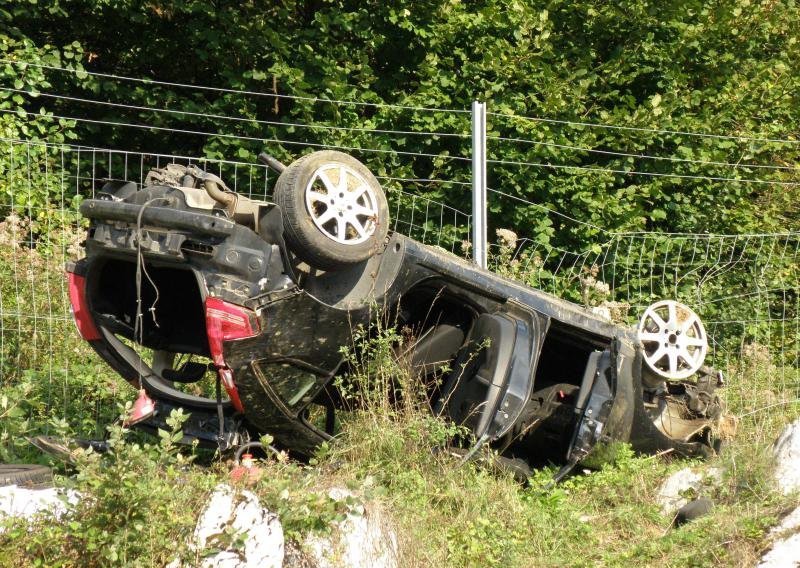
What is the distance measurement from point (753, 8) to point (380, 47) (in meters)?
4.28

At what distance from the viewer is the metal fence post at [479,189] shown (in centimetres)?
884

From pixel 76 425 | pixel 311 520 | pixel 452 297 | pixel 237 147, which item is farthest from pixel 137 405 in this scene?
pixel 237 147

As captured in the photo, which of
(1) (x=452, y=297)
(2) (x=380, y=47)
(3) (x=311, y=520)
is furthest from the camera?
(2) (x=380, y=47)

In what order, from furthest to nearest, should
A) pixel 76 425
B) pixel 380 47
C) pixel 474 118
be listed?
pixel 380 47, pixel 474 118, pixel 76 425

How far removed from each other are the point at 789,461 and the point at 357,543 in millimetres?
2375

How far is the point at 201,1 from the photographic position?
40.7 ft

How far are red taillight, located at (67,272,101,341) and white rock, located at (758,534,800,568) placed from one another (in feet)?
11.3

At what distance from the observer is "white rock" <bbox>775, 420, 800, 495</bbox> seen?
5.84 metres

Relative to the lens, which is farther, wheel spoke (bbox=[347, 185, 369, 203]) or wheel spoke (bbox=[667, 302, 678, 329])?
wheel spoke (bbox=[667, 302, 678, 329])

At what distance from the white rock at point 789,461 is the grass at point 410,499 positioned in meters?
0.07

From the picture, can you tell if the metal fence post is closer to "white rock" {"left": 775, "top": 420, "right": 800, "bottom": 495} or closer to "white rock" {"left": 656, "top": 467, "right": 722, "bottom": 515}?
"white rock" {"left": 656, "top": 467, "right": 722, "bottom": 515}

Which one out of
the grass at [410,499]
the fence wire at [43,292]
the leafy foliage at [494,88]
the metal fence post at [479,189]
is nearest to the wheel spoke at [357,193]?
the grass at [410,499]

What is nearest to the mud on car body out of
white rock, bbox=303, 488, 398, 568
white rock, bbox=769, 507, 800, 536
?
white rock, bbox=303, 488, 398, 568

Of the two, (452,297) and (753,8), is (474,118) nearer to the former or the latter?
(452,297)
